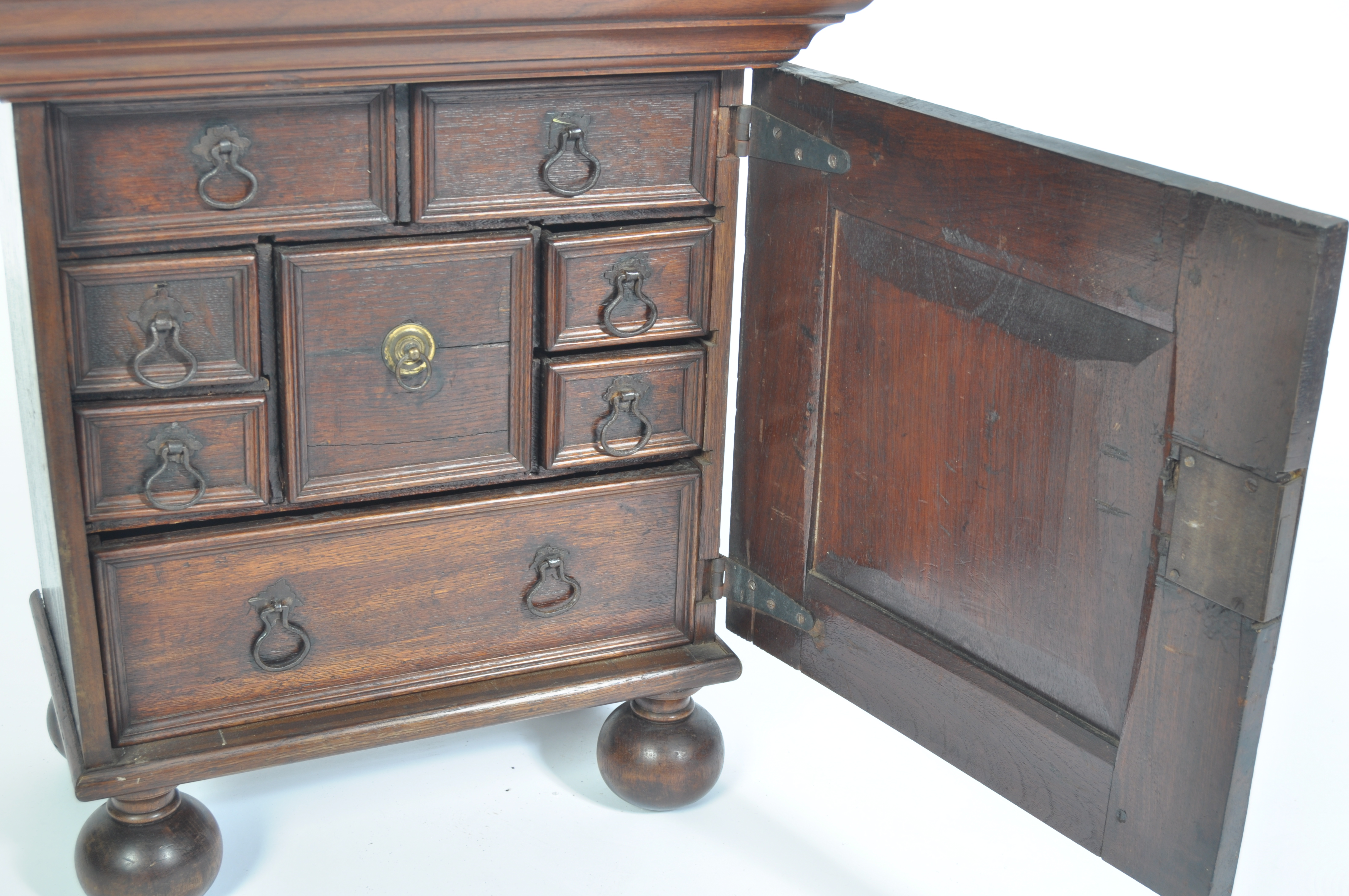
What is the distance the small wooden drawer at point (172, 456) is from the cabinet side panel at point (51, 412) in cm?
3

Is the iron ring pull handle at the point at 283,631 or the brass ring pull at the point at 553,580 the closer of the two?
the iron ring pull handle at the point at 283,631

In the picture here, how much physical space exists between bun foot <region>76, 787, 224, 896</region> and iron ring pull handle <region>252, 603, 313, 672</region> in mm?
191

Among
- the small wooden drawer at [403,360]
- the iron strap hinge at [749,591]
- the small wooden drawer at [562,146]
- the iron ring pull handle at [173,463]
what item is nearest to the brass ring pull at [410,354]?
the small wooden drawer at [403,360]

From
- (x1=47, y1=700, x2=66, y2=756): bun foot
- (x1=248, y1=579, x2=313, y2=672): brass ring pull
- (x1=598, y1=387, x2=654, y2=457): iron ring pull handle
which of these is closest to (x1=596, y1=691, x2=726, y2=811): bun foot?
(x1=598, y1=387, x2=654, y2=457): iron ring pull handle

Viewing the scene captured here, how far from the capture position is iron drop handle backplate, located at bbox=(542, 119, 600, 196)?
67.4 inches

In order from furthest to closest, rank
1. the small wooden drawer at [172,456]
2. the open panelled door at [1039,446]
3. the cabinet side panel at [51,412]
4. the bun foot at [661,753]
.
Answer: the bun foot at [661,753], the small wooden drawer at [172,456], the cabinet side panel at [51,412], the open panelled door at [1039,446]

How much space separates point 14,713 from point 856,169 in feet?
4.68

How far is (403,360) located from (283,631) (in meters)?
0.34

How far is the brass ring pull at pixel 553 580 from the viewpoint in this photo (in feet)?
6.22

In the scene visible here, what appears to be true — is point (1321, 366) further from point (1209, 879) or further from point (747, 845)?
point (747, 845)

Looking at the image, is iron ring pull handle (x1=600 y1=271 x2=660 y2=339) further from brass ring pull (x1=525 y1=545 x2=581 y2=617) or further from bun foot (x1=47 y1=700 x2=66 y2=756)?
bun foot (x1=47 y1=700 x2=66 y2=756)

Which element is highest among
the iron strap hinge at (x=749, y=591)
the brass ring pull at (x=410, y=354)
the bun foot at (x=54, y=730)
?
the brass ring pull at (x=410, y=354)

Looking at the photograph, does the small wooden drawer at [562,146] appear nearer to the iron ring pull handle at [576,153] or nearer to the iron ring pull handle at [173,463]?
the iron ring pull handle at [576,153]

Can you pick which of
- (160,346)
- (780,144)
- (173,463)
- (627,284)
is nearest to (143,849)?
(173,463)
